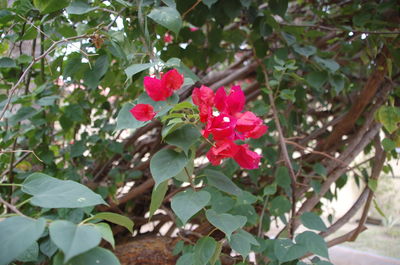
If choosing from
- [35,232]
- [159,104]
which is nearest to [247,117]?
[159,104]

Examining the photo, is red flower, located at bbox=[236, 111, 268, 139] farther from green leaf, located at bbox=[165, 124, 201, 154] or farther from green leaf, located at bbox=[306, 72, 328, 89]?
green leaf, located at bbox=[306, 72, 328, 89]

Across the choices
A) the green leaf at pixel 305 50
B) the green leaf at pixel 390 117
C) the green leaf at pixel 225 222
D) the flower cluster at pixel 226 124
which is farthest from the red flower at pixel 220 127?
the green leaf at pixel 390 117

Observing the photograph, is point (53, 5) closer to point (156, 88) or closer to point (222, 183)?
point (156, 88)

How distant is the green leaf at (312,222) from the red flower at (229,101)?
364mm

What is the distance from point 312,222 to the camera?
2.29ft

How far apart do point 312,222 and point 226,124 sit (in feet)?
1.29

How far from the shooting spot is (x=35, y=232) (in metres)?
0.25

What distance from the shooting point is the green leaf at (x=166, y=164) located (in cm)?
38

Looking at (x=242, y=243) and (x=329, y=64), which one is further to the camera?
(x=329, y=64)

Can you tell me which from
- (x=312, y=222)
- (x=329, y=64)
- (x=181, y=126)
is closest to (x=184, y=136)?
(x=181, y=126)

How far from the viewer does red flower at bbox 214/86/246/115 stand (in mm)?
424

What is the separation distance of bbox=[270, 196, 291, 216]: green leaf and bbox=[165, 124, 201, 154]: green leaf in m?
0.44

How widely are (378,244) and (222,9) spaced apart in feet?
3.13

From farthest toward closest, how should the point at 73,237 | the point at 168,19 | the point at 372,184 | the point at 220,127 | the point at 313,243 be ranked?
1. the point at 372,184
2. the point at 313,243
3. the point at 168,19
4. the point at 220,127
5. the point at 73,237
